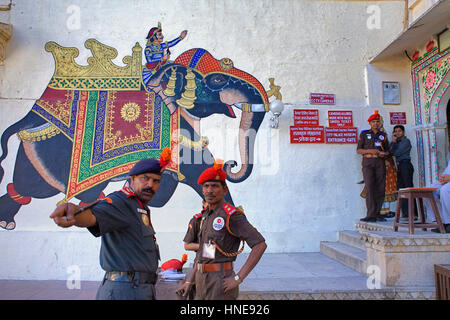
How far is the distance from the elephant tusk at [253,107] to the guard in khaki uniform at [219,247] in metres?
3.92

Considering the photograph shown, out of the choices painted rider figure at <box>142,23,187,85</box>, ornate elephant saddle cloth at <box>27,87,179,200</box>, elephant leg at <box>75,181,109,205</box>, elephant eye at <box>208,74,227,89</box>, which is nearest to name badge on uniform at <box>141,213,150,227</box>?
ornate elephant saddle cloth at <box>27,87,179,200</box>

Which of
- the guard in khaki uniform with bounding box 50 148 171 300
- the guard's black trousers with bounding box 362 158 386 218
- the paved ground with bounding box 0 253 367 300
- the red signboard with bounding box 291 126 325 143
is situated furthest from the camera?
the red signboard with bounding box 291 126 325 143

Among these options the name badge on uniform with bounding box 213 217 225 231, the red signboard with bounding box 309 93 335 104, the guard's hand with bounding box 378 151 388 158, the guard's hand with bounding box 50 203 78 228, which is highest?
the red signboard with bounding box 309 93 335 104

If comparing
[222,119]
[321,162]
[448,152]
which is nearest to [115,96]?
[222,119]

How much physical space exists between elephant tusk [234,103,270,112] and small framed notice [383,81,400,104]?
2.42m

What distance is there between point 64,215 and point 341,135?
576 centimetres

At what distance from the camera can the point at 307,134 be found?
6.31 m

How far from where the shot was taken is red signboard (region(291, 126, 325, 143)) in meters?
6.29

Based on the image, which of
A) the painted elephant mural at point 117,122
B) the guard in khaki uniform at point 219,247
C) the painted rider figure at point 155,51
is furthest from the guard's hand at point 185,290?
the painted rider figure at point 155,51

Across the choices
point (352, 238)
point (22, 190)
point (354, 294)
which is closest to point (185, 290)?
point (354, 294)

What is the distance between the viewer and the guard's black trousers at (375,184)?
5.51 metres

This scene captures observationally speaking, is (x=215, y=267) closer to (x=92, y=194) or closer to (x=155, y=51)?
(x=92, y=194)

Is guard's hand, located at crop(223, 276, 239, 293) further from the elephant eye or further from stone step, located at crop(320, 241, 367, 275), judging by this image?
the elephant eye

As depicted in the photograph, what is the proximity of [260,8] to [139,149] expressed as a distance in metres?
3.88
